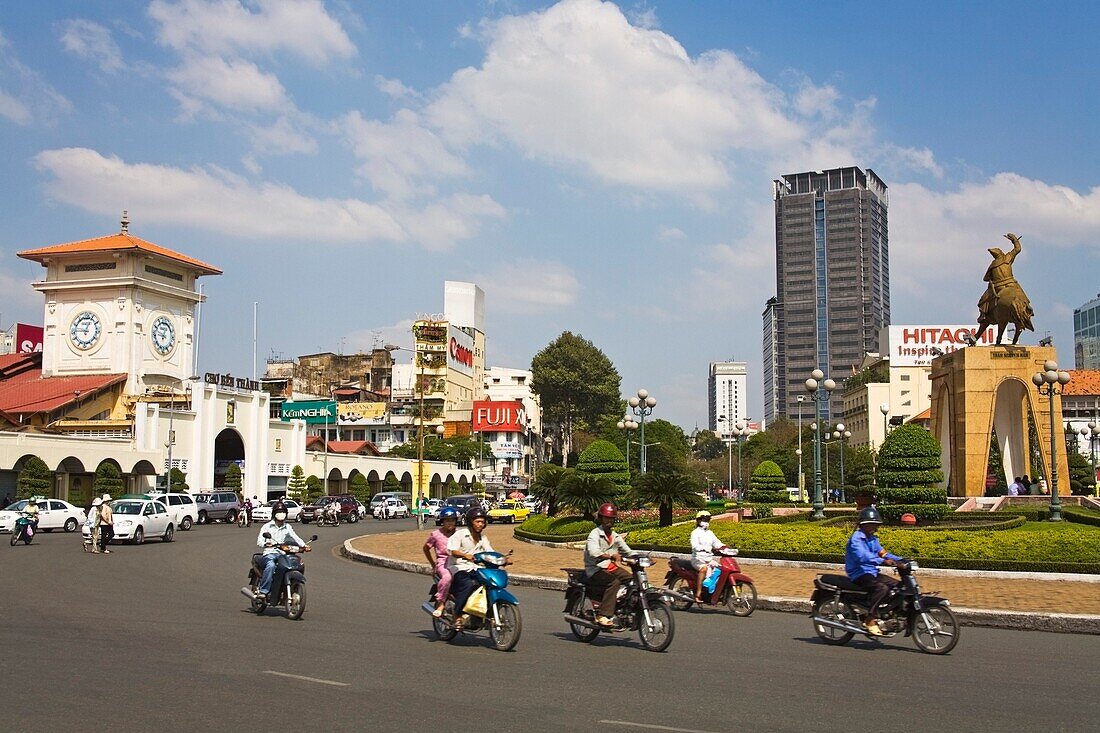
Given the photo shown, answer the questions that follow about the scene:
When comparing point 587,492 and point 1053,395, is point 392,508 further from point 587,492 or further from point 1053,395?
point 1053,395

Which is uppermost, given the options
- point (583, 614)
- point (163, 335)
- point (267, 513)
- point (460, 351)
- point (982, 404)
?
point (460, 351)

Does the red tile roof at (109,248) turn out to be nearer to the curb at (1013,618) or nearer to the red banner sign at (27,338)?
the red banner sign at (27,338)

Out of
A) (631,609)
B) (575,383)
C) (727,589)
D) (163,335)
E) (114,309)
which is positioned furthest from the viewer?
(575,383)

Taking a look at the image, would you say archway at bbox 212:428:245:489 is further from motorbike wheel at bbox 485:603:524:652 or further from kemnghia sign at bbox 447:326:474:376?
motorbike wheel at bbox 485:603:524:652

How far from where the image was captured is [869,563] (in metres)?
11.5

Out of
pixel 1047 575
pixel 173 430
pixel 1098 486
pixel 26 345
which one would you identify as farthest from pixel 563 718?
pixel 26 345

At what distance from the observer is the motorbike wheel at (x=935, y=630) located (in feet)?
36.1

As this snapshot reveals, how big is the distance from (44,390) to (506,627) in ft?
232

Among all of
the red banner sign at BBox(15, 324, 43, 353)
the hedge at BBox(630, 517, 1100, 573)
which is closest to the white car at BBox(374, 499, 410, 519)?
the hedge at BBox(630, 517, 1100, 573)

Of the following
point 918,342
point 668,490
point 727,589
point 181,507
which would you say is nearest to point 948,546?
point 727,589

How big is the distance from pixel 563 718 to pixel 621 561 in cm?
404

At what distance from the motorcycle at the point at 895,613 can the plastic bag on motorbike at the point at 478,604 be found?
393 centimetres

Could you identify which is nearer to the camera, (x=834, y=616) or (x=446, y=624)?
(x=446, y=624)

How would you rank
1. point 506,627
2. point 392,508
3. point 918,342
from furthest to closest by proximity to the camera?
point 918,342
point 392,508
point 506,627
